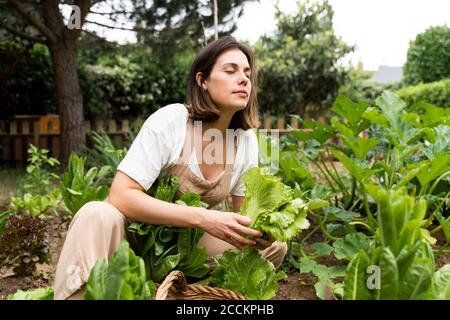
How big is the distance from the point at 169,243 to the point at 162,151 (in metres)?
0.34

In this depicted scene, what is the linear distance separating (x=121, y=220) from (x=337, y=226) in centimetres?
139

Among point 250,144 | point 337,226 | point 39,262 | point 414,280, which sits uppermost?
point 250,144

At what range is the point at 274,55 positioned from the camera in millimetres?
9617

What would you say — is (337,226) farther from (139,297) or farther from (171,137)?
(139,297)

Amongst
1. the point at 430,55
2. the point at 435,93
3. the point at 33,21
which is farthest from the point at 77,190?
the point at 430,55

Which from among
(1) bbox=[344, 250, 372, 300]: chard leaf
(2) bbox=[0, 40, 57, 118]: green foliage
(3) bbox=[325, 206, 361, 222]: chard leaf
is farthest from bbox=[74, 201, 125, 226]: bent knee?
(2) bbox=[0, 40, 57, 118]: green foliage

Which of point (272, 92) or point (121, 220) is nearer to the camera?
point (121, 220)

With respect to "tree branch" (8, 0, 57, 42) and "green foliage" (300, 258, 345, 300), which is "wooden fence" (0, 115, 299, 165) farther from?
"green foliage" (300, 258, 345, 300)

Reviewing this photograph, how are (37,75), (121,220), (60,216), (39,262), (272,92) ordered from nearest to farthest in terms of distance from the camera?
(121,220), (39,262), (60,216), (37,75), (272,92)

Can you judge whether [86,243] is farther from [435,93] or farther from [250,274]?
[435,93]

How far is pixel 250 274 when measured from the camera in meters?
1.85

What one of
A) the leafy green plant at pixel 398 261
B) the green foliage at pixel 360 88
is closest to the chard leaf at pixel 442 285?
the leafy green plant at pixel 398 261
